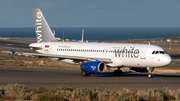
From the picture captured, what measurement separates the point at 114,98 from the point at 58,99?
3.43 m

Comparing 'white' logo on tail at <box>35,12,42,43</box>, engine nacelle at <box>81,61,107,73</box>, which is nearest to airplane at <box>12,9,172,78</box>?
engine nacelle at <box>81,61,107,73</box>

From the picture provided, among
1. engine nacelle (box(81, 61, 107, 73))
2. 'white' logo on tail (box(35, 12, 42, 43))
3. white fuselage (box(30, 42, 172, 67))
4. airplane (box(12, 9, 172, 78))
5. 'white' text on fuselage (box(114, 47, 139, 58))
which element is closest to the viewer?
engine nacelle (box(81, 61, 107, 73))

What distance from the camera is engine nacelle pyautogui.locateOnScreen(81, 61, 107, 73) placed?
3409 cm

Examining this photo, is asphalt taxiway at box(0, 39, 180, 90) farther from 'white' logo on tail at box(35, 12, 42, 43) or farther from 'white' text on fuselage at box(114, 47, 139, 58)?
'white' logo on tail at box(35, 12, 42, 43)

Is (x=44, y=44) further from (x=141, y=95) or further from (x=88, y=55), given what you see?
(x=141, y=95)

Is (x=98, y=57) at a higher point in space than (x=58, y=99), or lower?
higher

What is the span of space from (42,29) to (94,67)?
47.4 feet

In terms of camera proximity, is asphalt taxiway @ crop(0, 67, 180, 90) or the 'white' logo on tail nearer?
asphalt taxiway @ crop(0, 67, 180, 90)

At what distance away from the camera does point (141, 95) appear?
19562mm

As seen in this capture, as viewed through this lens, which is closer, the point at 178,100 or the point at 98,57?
the point at 178,100
